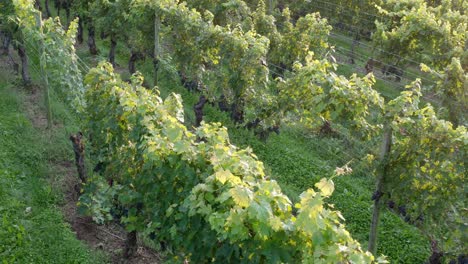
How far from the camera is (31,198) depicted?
8578 millimetres

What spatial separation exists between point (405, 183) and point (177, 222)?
3251 mm

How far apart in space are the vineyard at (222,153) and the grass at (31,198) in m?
0.03

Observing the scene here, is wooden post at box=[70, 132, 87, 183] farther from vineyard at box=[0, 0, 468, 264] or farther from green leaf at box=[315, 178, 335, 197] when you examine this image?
green leaf at box=[315, 178, 335, 197]

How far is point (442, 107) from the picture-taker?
8.37 m

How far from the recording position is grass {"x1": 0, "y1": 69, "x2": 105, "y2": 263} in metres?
7.43

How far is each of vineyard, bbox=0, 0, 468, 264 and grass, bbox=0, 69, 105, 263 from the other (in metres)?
0.03

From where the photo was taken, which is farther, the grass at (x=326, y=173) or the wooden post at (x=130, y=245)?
the grass at (x=326, y=173)

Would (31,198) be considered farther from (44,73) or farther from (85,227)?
(44,73)

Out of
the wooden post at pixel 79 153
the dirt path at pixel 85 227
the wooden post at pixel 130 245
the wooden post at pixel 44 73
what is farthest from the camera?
the wooden post at pixel 44 73

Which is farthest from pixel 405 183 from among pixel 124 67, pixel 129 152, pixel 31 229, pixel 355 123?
pixel 124 67

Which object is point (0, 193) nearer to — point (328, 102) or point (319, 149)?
point (328, 102)

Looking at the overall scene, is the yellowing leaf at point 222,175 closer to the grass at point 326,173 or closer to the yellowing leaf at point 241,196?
the yellowing leaf at point 241,196

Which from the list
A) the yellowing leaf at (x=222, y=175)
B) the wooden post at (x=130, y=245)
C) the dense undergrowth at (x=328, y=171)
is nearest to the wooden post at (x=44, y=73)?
the dense undergrowth at (x=328, y=171)

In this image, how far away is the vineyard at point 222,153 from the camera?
4613 mm
